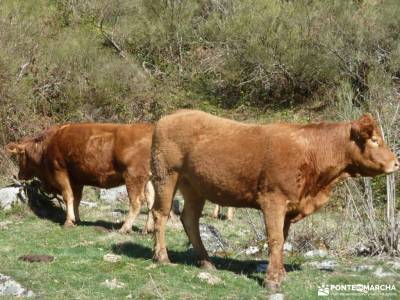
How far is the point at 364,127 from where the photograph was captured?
9.09m

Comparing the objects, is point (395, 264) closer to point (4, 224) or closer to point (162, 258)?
point (162, 258)

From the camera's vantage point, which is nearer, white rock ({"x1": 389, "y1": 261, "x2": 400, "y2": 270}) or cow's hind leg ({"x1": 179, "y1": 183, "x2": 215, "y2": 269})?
white rock ({"x1": 389, "y1": 261, "x2": 400, "y2": 270})

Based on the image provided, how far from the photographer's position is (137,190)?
13.3 metres

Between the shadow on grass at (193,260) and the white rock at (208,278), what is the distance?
0.51 m

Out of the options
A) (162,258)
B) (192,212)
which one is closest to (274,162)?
(192,212)

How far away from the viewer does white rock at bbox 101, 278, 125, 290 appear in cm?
879

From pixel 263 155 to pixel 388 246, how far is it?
9.52 ft

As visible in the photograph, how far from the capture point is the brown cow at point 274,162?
29.6ft

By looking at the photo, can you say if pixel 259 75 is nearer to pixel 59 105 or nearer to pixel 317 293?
pixel 59 105

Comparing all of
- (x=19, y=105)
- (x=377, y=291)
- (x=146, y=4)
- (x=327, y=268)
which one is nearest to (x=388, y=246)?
(x=327, y=268)

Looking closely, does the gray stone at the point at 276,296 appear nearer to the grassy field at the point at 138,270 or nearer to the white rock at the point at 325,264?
the grassy field at the point at 138,270

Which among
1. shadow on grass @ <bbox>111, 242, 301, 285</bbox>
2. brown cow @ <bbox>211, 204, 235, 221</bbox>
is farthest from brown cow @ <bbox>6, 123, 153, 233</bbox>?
brown cow @ <bbox>211, 204, 235, 221</bbox>

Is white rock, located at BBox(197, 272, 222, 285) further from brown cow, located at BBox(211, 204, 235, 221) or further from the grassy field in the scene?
brown cow, located at BBox(211, 204, 235, 221)

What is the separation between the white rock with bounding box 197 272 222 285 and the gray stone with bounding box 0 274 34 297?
6.64 feet
